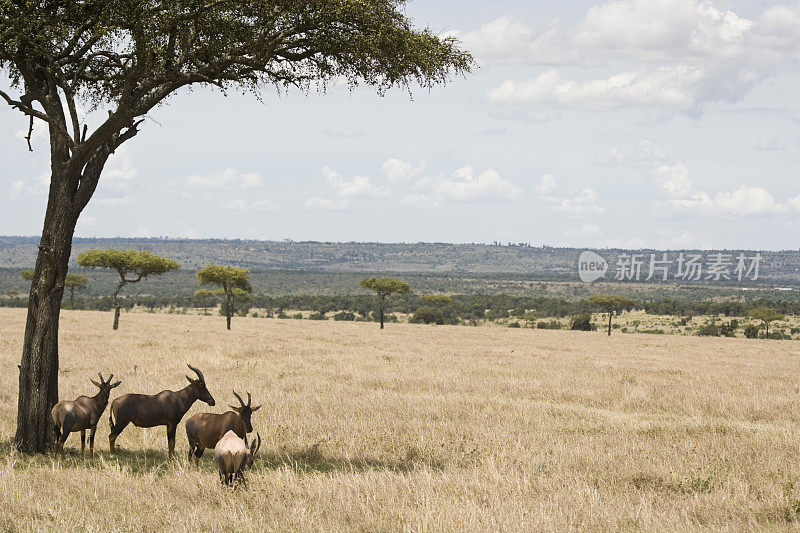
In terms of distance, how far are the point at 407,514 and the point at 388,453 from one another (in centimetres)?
392

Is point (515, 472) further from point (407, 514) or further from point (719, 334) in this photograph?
point (719, 334)

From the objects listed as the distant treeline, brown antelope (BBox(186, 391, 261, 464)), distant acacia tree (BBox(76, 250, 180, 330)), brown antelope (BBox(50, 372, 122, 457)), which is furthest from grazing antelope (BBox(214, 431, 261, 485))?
the distant treeline

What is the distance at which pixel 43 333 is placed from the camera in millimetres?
10258

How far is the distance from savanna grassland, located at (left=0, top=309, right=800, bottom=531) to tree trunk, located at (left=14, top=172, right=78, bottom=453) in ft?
1.64

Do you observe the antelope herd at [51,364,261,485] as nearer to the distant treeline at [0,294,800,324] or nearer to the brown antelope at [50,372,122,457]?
the brown antelope at [50,372,122,457]

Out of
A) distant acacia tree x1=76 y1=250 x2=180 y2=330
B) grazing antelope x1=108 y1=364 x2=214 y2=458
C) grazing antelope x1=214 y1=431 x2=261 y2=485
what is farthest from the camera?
distant acacia tree x1=76 y1=250 x2=180 y2=330

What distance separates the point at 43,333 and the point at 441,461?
632cm

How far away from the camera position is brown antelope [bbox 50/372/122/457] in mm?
9680

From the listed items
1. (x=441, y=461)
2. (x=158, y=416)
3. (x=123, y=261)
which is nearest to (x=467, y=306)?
(x=123, y=261)

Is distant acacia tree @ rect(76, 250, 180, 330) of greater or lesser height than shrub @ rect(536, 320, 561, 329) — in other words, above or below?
above

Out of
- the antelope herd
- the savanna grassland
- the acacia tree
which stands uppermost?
the acacia tree

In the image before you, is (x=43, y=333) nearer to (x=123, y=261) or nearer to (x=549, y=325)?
(x=123, y=261)

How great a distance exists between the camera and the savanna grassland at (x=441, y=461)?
757 cm

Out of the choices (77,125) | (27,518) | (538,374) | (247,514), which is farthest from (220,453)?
(538,374)
